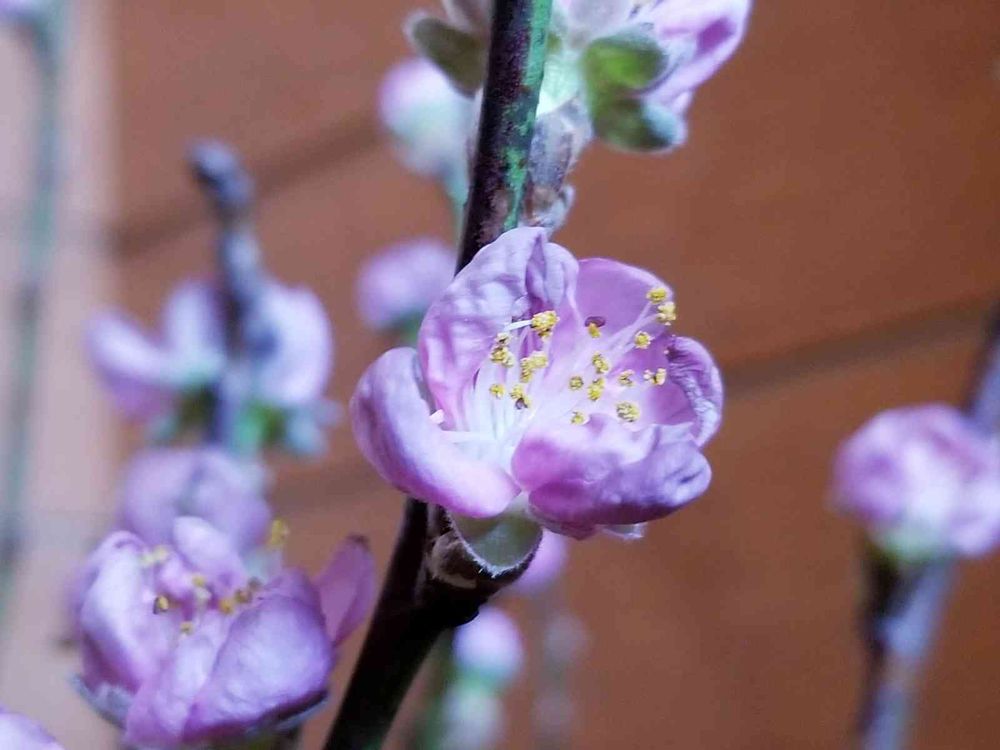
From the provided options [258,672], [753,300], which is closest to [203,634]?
[258,672]

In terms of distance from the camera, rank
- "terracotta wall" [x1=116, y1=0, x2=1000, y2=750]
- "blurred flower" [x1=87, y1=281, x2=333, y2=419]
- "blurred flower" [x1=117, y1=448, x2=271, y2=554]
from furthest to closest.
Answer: "terracotta wall" [x1=116, y1=0, x2=1000, y2=750]
"blurred flower" [x1=87, y1=281, x2=333, y2=419]
"blurred flower" [x1=117, y1=448, x2=271, y2=554]

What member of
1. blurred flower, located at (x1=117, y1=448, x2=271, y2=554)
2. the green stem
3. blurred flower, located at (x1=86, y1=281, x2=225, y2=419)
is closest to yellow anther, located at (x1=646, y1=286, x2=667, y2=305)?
blurred flower, located at (x1=117, y1=448, x2=271, y2=554)

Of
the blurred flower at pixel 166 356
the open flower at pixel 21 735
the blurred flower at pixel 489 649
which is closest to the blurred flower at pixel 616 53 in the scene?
the open flower at pixel 21 735

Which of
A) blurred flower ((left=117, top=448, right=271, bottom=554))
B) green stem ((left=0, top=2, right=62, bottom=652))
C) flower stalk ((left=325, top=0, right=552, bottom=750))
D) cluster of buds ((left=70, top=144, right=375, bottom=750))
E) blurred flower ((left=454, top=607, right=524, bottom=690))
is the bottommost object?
blurred flower ((left=454, top=607, right=524, bottom=690))

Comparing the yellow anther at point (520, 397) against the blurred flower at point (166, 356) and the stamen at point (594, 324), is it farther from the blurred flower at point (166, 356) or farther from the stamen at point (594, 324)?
the blurred flower at point (166, 356)

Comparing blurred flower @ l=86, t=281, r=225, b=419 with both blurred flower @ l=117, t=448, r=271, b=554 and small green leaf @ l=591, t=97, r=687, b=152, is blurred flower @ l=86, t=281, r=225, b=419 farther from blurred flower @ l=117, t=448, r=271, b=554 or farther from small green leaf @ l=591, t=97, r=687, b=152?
small green leaf @ l=591, t=97, r=687, b=152
